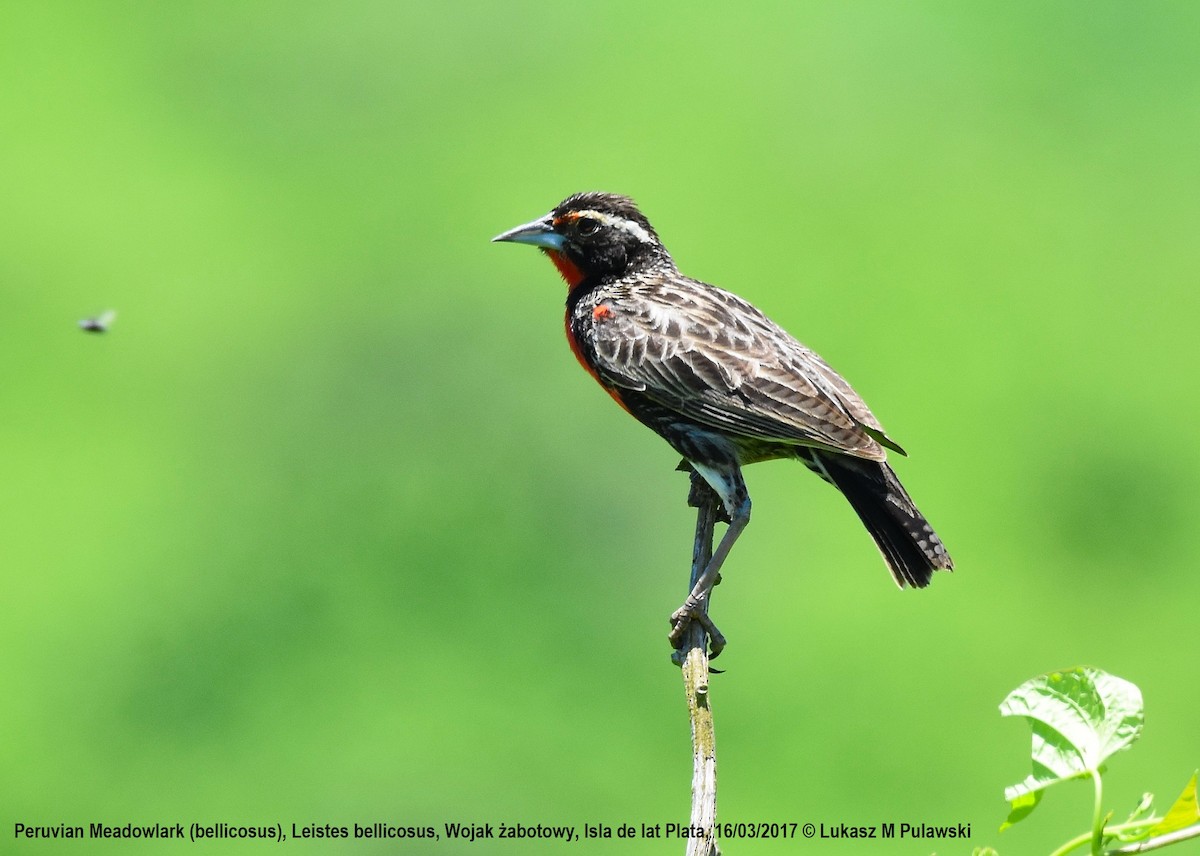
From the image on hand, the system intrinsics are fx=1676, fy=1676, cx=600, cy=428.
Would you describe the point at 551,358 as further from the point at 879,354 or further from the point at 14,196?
the point at 14,196

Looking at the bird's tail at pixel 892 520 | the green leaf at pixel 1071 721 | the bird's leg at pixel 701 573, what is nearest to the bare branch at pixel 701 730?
the bird's leg at pixel 701 573

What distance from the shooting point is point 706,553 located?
4930 millimetres

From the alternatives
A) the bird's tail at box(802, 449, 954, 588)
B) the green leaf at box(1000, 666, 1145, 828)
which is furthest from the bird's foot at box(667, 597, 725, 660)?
the green leaf at box(1000, 666, 1145, 828)

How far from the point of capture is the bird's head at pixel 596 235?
20.4ft

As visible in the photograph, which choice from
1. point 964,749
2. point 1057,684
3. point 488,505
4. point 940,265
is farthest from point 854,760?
point 1057,684

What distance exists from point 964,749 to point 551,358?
4474 mm

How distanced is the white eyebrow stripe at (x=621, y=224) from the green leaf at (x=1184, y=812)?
4.38 metres

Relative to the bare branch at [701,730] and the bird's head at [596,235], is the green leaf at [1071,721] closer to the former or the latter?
the bare branch at [701,730]

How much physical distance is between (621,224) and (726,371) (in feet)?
3.12

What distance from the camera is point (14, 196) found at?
1560 cm

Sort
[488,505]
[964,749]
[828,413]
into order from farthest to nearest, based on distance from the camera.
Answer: [488,505] → [964,749] → [828,413]

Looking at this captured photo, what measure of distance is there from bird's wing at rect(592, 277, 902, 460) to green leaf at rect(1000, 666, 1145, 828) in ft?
9.59

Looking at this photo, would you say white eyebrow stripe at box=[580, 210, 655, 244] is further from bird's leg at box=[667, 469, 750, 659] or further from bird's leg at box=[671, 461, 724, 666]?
bird's leg at box=[671, 461, 724, 666]

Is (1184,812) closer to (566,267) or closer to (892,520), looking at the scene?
(892,520)
